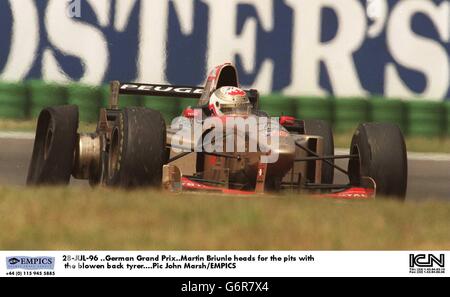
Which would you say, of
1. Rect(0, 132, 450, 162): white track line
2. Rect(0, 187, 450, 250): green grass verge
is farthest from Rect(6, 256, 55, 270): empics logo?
Rect(0, 132, 450, 162): white track line

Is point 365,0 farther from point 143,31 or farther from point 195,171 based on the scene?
point 195,171

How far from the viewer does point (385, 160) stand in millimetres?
9297

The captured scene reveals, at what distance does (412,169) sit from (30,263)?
9491 mm

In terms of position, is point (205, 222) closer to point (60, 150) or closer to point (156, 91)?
point (60, 150)

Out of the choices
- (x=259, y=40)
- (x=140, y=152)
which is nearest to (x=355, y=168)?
(x=140, y=152)

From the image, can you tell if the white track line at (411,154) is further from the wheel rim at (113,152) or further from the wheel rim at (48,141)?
the wheel rim at (113,152)

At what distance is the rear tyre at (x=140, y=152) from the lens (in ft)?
28.4

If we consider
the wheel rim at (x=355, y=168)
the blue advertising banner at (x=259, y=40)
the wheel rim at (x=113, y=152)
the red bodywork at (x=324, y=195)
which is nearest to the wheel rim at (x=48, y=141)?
the wheel rim at (x=113, y=152)

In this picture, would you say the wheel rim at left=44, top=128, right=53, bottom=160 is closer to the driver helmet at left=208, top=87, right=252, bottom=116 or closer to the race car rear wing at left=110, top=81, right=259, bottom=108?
the race car rear wing at left=110, top=81, right=259, bottom=108

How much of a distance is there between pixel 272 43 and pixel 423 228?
11769 millimetres

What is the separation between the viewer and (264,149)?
9148mm

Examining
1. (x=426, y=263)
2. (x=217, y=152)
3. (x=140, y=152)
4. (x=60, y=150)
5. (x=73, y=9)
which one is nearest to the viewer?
(x=426, y=263)

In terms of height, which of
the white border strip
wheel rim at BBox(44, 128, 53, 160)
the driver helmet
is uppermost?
the driver helmet

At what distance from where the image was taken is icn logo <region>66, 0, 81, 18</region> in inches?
745
